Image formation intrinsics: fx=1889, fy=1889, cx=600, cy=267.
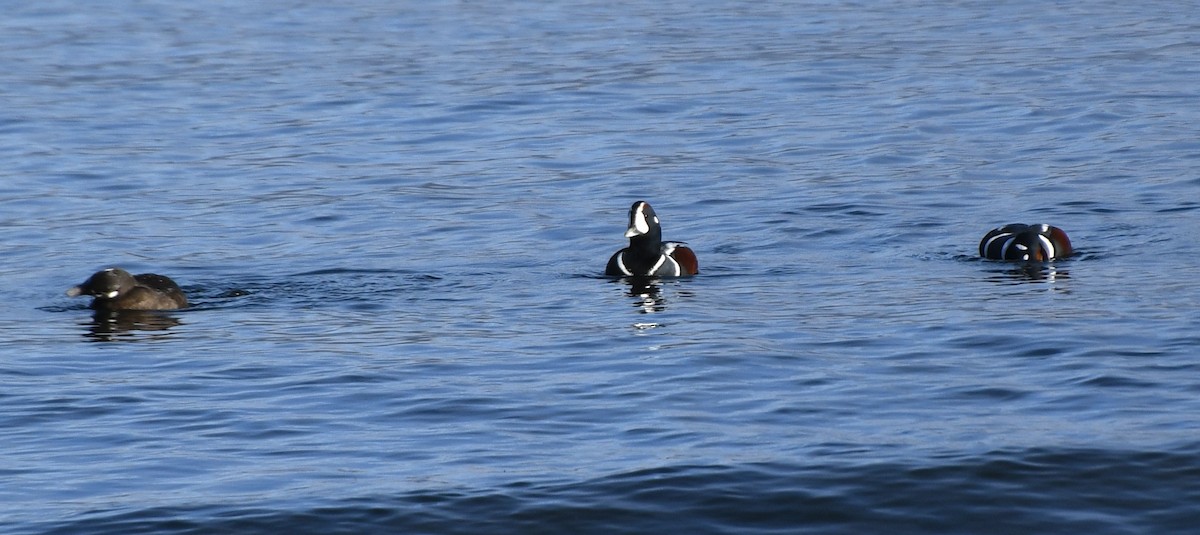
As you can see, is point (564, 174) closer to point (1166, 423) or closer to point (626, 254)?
point (626, 254)

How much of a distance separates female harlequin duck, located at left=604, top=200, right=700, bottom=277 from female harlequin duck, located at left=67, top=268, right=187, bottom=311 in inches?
153

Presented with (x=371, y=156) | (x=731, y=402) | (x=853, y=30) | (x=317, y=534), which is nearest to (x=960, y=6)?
(x=853, y=30)

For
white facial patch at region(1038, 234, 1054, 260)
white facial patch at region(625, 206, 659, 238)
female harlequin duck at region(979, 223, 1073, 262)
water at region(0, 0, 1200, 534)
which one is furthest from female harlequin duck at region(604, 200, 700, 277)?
white facial patch at region(1038, 234, 1054, 260)

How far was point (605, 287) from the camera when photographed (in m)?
16.4

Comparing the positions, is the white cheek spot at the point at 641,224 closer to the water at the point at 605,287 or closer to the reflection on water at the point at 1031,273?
the water at the point at 605,287

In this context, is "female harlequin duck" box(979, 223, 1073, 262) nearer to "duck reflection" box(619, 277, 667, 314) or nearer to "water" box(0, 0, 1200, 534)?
"water" box(0, 0, 1200, 534)

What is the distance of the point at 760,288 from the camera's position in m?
15.7

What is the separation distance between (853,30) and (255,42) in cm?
1134

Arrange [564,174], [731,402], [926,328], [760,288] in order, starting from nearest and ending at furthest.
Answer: [731,402]
[926,328]
[760,288]
[564,174]

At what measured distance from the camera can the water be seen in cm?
948

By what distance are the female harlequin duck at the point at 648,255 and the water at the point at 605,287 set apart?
13.3 inches

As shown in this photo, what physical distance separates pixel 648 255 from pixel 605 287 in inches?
27.7

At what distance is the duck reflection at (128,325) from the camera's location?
14.4m

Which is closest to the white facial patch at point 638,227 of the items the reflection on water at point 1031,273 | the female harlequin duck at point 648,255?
the female harlequin duck at point 648,255
